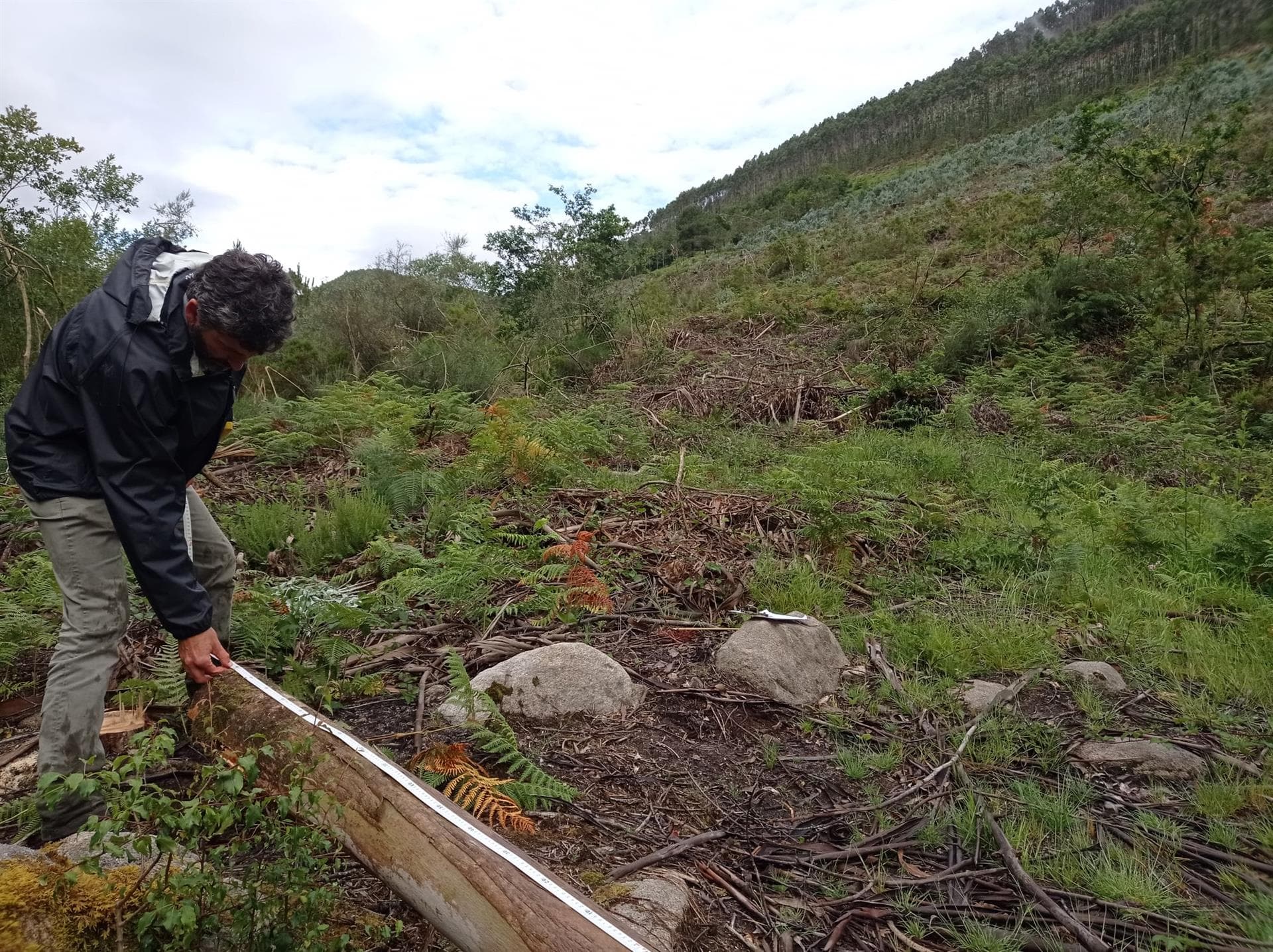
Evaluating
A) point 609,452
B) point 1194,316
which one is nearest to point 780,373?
point 609,452

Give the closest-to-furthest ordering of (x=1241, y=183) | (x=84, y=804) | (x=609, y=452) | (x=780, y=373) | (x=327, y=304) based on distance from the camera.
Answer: (x=84, y=804) → (x=609, y=452) → (x=780, y=373) → (x=327, y=304) → (x=1241, y=183)

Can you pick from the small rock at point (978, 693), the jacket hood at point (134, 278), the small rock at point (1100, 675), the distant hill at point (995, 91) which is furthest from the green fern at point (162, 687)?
the distant hill at point (995, 91)

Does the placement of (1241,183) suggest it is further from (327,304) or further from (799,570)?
(327,304)

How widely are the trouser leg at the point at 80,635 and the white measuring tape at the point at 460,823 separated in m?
0.50

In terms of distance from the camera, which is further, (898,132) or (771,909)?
(898,132)

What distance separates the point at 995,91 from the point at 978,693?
65.8 m

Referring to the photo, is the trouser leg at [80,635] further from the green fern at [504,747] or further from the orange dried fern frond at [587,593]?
the orange dried fern frond at [587,593]

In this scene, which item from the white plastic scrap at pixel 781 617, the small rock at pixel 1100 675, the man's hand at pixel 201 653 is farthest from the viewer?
the white plastic scrap at pixel 781 617

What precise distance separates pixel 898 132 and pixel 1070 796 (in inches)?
2697

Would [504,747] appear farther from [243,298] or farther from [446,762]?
[243,298]

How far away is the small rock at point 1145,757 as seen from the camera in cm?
266

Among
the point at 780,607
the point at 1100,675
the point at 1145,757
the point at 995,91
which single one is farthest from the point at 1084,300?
the point at 995,91

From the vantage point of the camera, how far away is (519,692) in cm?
314

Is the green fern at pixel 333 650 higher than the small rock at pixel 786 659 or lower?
higher
